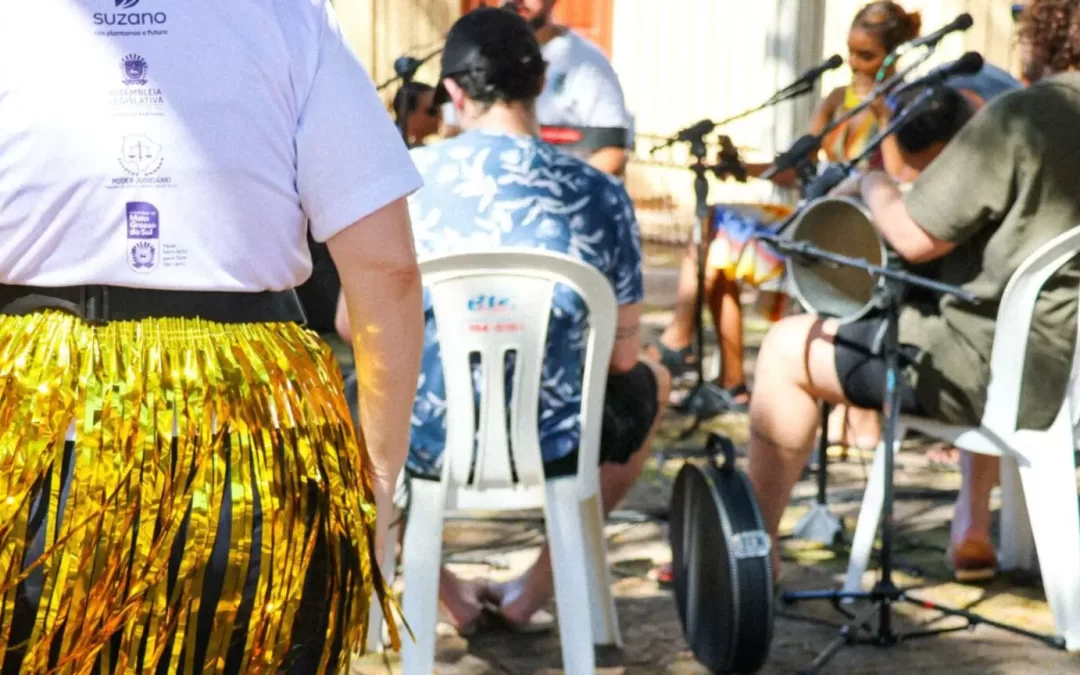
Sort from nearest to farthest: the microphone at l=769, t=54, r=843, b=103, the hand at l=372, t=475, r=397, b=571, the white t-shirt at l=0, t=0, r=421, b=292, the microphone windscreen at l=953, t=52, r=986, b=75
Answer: the white t-shirt at l=0, t=0, r=421, b=292 → the hand at l=372, t=475, r=397, b=571 → the microphone windscreen at l=953, t=52, r=986, b=75 → the microphone at l=769, t=54, r=843, b=103

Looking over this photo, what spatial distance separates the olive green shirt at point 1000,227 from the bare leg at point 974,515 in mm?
568

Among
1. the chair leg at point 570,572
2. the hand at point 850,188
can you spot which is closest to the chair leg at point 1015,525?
the hand at point 850,188

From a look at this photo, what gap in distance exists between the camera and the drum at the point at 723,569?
3297mm

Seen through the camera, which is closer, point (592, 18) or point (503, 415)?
point (503, 415)

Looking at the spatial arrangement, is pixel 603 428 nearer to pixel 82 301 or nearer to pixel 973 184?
pixel 973 184

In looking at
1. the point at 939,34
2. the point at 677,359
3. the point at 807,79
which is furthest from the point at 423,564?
the point at 677,359

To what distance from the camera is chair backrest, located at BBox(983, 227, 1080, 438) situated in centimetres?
363

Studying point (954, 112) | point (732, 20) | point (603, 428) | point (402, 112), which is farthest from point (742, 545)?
point (732, 20)

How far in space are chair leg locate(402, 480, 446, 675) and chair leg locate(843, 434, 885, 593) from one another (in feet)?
3.83

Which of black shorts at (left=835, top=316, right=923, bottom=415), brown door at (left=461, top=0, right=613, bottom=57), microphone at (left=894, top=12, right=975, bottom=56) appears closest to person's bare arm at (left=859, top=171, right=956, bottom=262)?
black shorts at (left=835, top=316, right=923, bottom=415)

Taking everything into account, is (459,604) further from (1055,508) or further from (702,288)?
(702,288)

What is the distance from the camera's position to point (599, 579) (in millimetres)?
3588

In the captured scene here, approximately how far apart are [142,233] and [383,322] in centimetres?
30

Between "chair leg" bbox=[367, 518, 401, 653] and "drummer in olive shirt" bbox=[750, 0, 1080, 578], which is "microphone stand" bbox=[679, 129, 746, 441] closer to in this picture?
"drummer in olive shirt" bbox=[750, 0, 1080, 578]
